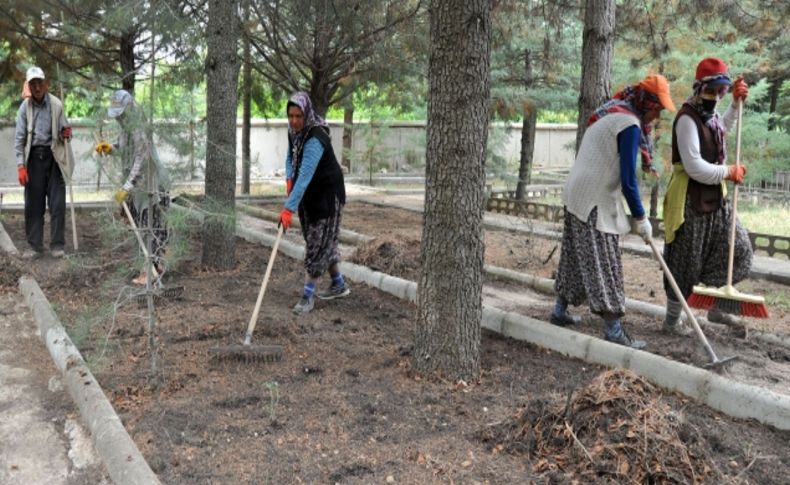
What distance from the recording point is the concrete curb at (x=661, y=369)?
373 cm

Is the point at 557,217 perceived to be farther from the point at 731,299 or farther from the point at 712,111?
the point at 731,299

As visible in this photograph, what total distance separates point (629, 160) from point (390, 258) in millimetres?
3097

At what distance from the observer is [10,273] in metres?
6.72

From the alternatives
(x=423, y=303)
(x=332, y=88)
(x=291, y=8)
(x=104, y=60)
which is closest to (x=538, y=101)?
(x=332, y=88)

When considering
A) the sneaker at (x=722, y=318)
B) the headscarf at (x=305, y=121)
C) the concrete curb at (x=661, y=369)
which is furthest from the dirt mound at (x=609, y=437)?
the headscarf at (x=305, y=121)

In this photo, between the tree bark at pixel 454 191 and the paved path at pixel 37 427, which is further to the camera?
the tree bark at pixel 454 191

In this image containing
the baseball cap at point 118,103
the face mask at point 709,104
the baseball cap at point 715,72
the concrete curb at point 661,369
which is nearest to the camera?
the concrete curb at point 661,369

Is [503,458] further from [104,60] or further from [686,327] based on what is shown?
[104,60]

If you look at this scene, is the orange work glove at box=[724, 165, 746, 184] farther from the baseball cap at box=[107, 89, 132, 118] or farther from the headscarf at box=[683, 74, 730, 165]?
the baseball cap at box=[107, 89, 132, 118]

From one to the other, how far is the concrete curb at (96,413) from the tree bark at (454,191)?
1.69 m

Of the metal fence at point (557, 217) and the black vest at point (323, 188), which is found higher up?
the black vest at point (323, 188)

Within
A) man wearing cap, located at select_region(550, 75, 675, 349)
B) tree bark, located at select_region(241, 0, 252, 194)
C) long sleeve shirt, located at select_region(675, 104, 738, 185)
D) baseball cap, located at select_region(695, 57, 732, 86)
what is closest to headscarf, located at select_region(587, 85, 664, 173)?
man wearing cap, located at select_region(550, 75, 675, 349)

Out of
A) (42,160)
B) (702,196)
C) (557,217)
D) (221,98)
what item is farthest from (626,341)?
(557,217)

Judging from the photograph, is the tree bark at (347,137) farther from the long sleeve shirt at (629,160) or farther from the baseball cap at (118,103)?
the long sleeve shirt at (629,160)
